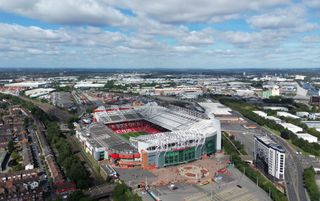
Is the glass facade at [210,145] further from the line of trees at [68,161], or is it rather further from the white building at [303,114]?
the white building at [303,114]

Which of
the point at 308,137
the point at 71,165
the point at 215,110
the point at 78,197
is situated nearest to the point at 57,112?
the point at 215,110

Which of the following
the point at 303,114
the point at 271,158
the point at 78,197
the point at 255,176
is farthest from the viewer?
the point at 303,114

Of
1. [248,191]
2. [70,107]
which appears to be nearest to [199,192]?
[248,191]

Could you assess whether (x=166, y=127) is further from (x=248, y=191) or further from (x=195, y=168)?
(x=248, y=191)

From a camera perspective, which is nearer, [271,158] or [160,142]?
[271,158]

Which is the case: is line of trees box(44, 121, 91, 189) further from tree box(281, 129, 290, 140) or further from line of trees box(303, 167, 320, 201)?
tree box(281, 129, 290, 140)

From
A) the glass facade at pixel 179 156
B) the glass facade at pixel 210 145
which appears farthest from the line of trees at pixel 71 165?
the glass facade at pixel 210 145

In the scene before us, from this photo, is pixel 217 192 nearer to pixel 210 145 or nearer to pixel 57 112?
pixel 210 145
